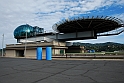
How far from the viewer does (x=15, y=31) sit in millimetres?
71812

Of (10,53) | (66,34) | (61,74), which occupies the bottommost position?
(61,74)

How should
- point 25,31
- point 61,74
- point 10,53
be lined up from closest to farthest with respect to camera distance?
1. point 61,74
2. point 10,53
3. point 25,31

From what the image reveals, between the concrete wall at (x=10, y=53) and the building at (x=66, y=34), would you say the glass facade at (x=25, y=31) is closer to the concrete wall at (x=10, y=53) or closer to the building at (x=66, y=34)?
the building at (x=66, y=34)

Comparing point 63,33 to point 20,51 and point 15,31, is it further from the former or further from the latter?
point 15,31

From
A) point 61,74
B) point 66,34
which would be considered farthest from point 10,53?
point 61,74

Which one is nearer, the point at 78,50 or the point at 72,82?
the point at 72,82

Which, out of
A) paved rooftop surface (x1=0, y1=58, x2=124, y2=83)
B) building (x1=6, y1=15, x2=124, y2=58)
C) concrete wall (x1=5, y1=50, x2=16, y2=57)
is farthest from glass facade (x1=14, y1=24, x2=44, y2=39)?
paved rooftop surface (x1=0, y1=58, x2=124, y2=83)

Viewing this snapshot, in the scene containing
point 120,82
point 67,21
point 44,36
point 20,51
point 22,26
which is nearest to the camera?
point 120,82

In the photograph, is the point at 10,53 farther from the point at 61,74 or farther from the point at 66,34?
the point at 61,74

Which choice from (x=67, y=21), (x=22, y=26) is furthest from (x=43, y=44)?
(x=22, y=26)

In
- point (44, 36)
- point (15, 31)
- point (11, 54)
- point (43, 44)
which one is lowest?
point (11, 54)

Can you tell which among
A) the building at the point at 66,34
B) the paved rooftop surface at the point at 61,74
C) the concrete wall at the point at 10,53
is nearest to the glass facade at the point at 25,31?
the building at the point at 66,34

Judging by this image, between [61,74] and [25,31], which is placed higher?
[25,31]

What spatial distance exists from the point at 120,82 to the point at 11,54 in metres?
50.8
